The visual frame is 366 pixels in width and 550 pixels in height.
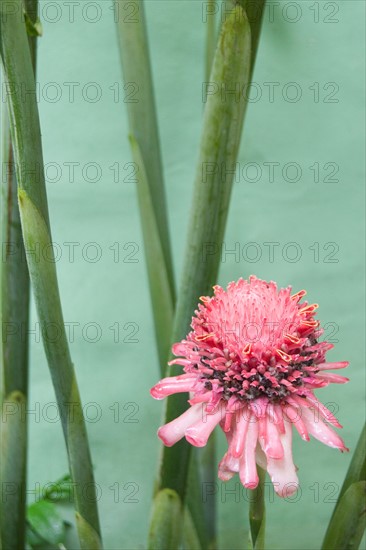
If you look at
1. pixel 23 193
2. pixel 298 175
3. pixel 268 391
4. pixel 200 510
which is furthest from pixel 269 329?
pixel 298 175

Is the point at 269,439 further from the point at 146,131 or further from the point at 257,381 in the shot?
the point at 146,131

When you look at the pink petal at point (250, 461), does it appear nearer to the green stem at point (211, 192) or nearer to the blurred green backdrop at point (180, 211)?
the green stem at point (211, 192)

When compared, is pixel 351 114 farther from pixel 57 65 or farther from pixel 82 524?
pixel 82 524

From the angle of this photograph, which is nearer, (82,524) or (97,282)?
(82,524)

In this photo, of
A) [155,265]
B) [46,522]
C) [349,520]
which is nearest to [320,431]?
[349,520]

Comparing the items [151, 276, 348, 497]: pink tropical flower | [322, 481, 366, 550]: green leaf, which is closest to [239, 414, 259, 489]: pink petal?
[151, 276, 348, 497]: pink tropical flower

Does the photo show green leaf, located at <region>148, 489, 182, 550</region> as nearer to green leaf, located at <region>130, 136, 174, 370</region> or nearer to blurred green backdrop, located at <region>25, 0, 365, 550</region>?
green leaf, located at <region>130, 136, 174, 370</region>
